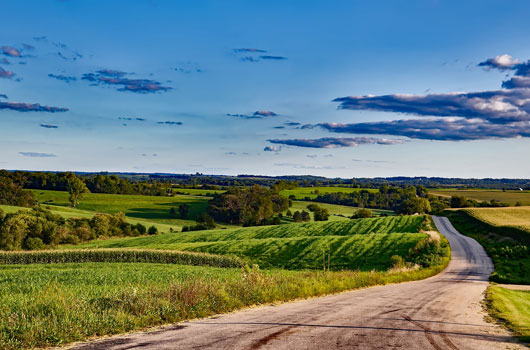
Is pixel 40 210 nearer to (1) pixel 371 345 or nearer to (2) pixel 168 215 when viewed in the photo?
(2) pixel 168 215

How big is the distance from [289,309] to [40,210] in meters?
84.5

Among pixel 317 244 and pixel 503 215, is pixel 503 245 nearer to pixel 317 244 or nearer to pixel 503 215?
pixel 317 244

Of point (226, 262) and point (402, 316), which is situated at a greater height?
point (402, 316)

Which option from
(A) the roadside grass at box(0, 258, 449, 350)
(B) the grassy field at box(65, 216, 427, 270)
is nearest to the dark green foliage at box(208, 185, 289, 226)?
(B) the grassy field at box(65, 216, 427, 270)

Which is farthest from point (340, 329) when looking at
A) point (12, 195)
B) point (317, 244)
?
point (12, 195)

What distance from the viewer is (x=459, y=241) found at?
65.9 metres

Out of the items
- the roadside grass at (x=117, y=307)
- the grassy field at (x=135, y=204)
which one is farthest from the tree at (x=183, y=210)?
the roadside grass at (x=117, y=307)

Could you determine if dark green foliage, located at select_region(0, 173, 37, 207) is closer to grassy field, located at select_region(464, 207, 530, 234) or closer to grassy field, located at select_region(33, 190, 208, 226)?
grassy field, located at select_region(33, 190, 208, 226)

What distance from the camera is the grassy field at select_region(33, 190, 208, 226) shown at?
414 ft

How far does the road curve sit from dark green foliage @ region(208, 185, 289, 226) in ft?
322

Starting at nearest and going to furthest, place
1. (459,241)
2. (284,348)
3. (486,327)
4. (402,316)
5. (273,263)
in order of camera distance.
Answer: (284,348) → (486,327) → (402,316) → (273,263) → (459,241)

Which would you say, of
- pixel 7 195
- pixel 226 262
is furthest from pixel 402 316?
pixel 7 195

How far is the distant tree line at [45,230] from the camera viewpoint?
75.9m

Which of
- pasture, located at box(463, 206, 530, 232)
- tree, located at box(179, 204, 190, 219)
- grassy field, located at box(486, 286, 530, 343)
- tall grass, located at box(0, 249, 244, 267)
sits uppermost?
pasture, located at box(463, 206, 530, 232)
